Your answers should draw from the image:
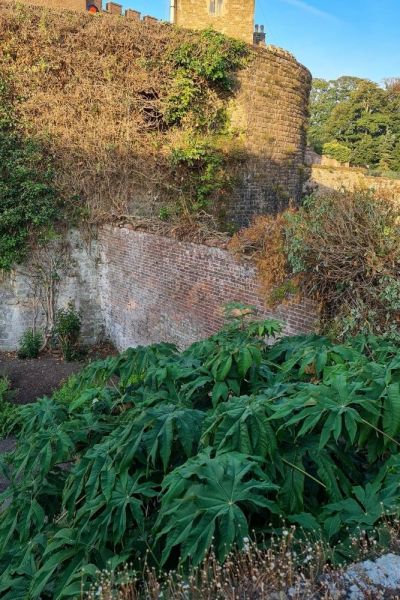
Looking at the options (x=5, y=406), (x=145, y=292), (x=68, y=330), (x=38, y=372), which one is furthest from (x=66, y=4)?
(x=5, y=406)

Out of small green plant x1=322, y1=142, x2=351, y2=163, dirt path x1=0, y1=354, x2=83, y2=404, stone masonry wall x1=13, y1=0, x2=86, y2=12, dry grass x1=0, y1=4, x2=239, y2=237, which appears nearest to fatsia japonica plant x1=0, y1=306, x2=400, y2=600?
dirt path x1=0, y1=354, x2=83, y2=404

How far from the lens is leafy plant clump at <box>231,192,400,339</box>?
198 inches

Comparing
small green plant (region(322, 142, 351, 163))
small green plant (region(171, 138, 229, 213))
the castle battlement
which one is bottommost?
small green plant (region(171, 138, 229, 213))

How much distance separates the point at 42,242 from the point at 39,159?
6.18 ft

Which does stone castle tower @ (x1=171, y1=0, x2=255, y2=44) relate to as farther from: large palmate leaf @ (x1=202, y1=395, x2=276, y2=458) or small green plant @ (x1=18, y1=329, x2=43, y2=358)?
large palmate leaf @ (x1=202, y1=395, x2=276, y2=458)

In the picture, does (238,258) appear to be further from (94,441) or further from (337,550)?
(337,550)

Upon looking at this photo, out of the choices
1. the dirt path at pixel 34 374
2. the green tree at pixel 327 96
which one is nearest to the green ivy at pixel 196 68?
the dirt path at pixel 34 374

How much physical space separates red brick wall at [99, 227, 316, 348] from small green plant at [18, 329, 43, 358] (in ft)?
5.31

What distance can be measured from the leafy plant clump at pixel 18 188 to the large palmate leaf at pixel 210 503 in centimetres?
1000

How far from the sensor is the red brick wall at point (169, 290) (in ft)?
23.9

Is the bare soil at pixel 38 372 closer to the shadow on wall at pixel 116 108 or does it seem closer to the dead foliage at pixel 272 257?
the shadow on wall at pixel 116 108

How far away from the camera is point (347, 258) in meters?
5.26

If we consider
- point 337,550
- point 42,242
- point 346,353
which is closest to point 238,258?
point 346,353

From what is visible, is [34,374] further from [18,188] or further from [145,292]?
[18,188]
